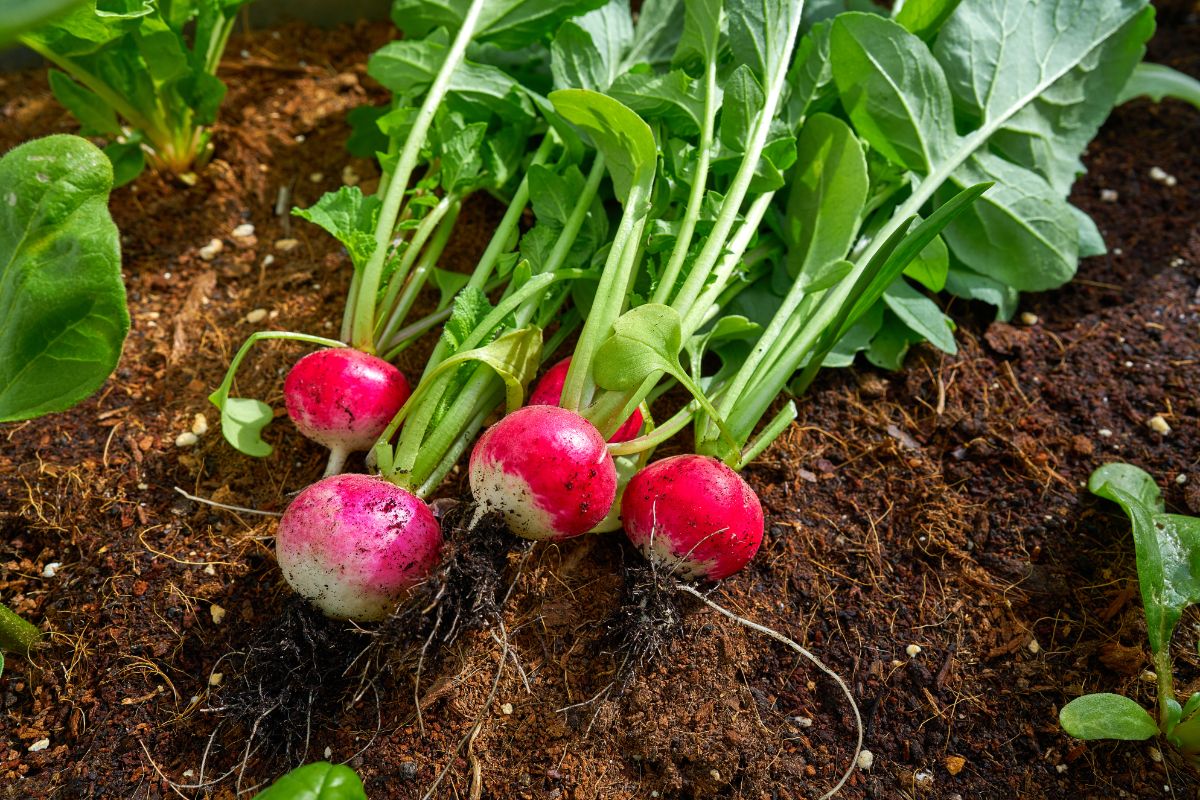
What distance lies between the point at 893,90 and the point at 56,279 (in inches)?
55.7

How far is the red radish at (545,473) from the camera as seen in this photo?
4.35ft

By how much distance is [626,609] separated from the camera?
1394 mm

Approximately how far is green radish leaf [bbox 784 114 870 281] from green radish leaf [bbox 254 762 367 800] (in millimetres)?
1100

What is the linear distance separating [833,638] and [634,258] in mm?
709

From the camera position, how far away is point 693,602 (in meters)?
1.48

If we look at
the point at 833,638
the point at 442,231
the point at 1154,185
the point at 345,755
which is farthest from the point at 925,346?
the point at 345,755

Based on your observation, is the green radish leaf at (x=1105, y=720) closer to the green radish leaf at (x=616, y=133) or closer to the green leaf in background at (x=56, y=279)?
the green radish leaf at (x=616, y=133)

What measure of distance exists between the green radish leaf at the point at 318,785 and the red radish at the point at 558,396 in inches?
25.8

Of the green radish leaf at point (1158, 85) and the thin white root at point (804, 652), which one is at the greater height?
the green radish leaf at point (1158, 85)

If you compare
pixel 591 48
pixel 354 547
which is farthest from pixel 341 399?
pixel 591 48

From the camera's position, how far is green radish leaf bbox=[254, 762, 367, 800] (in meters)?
1.07

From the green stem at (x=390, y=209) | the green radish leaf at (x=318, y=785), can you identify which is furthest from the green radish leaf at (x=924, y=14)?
the green radish leaf at (x=318, y=785)

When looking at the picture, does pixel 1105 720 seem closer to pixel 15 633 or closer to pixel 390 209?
pixel 390 209

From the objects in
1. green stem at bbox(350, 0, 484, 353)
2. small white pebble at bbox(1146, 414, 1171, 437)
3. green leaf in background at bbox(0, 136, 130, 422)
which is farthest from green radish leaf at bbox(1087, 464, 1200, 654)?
green leaf in background at bbox(0, 136, 130, 422)
